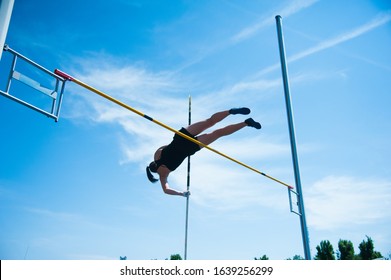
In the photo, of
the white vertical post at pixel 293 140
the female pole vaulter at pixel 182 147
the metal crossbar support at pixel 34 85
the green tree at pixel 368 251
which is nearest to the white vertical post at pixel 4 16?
the metal crossbar support at pixel 34 85

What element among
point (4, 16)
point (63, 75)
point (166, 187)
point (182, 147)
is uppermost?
point (63, 75)

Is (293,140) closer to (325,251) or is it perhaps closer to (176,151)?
(176,151)

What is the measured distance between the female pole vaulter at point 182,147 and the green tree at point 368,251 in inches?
1025

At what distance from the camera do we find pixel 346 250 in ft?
84.8

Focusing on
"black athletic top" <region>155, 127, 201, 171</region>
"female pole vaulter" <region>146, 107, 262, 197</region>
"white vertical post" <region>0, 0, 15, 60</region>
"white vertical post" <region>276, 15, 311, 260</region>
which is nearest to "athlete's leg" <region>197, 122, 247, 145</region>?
"female pole vaulter" <region>146, 107, 262, 197</region>

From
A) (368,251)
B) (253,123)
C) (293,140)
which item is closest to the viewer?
(253,123)

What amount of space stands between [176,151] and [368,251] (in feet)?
87.1

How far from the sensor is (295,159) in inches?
242

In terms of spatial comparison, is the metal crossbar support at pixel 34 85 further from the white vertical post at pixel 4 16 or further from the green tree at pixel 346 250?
the green tree at pixel 346 250

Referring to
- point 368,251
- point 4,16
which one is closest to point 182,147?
point 4,16

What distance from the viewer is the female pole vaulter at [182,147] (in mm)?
5445

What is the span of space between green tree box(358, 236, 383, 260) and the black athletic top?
26.1 meters
